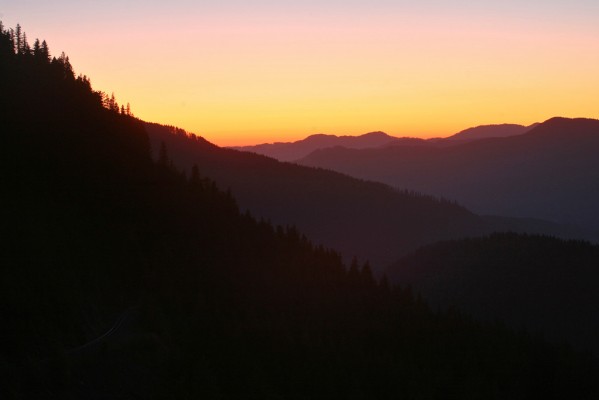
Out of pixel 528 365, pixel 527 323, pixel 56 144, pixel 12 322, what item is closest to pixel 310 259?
pixel 528 365

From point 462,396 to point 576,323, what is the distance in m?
121

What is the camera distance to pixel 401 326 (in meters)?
99.8

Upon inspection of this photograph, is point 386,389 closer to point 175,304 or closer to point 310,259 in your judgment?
point 175,304

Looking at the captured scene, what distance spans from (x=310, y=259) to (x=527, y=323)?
10073 cm

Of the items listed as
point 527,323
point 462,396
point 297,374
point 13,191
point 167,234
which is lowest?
point 527,323

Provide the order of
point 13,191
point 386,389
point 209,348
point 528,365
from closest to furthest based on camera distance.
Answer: point 209,348 → point 13,191 → point 386,389 → point 528,365

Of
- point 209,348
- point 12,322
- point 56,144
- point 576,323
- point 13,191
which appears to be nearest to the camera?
point 12,322

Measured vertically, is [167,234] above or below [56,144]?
below

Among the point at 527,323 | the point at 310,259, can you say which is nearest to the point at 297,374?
the point at 310,259

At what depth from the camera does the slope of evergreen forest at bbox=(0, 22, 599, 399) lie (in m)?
47.2

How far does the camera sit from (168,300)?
2537 inches

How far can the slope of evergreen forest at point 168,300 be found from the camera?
1859 inches

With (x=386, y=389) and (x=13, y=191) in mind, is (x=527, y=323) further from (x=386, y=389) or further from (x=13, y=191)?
(x=13, y=191)

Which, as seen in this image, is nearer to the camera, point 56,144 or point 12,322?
point 12,322
